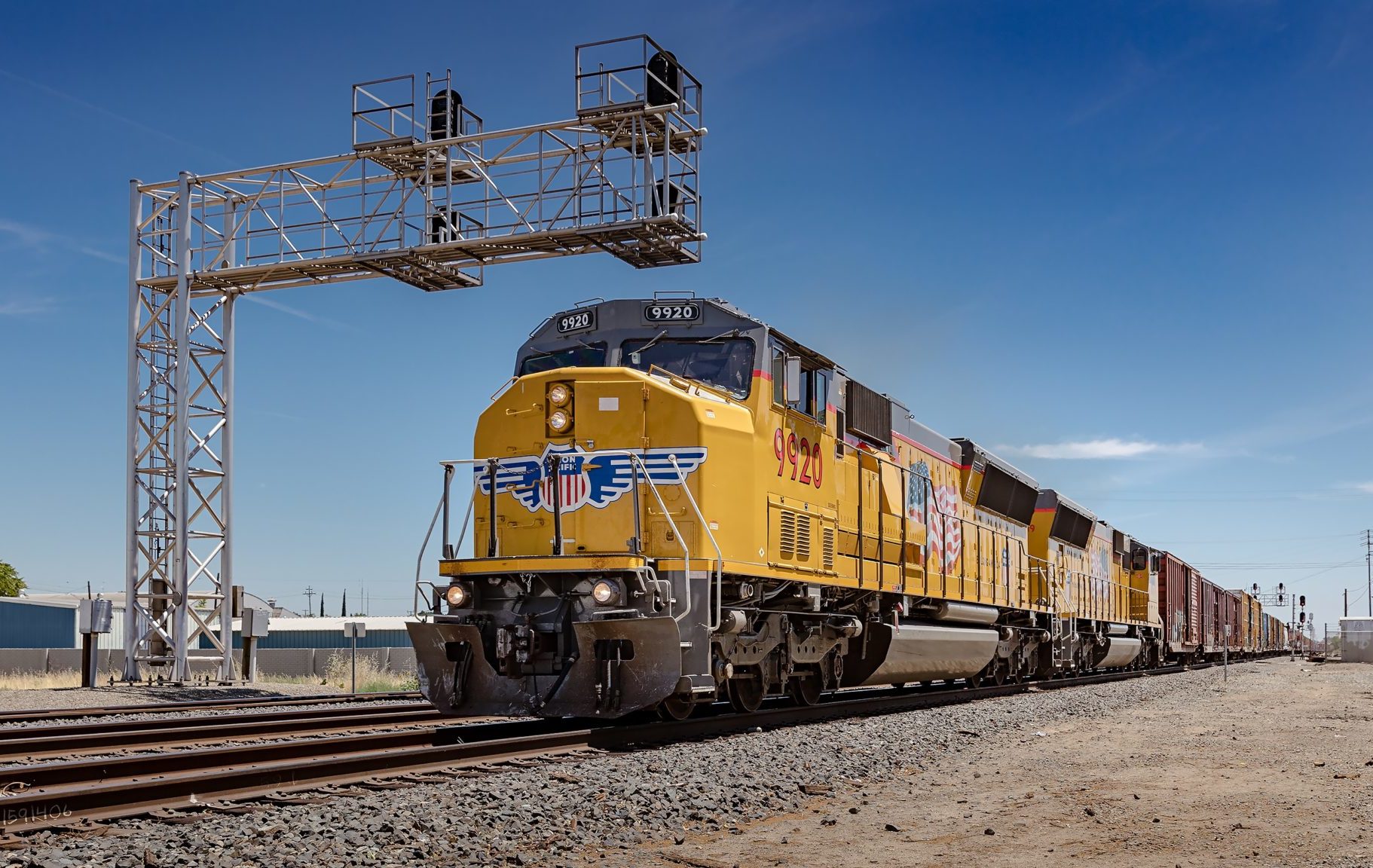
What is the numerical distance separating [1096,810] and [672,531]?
4.35 m

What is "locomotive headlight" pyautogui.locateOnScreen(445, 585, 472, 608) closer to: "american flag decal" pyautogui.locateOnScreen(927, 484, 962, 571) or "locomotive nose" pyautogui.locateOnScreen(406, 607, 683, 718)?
"locomotive nose" pyautogui.locateOnScreen(406, 607, 683, 718)

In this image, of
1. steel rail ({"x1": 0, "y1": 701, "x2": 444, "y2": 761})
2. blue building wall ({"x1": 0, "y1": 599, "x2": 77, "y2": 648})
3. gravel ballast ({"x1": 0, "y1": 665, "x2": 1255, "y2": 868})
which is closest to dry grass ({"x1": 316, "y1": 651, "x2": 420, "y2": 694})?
steel rail ({"x1": 0, "y1": 701, "x2": 444, "y2": 761})

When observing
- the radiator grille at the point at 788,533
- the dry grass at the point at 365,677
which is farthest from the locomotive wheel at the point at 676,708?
the dry grass at the point at 365,677

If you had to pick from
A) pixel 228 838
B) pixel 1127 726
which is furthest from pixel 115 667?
pixel 228 838

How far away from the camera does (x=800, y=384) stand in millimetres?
12539

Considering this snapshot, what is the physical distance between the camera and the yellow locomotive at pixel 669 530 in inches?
401

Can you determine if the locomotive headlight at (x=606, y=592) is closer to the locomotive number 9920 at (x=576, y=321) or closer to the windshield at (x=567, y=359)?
the windshield at (x=567, y=359)

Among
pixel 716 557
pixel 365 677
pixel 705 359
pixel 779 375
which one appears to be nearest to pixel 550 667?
pixel 716 557

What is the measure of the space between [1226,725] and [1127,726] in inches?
47.4

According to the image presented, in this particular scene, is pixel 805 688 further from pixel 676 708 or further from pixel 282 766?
pixel 282 766

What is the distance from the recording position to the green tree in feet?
238

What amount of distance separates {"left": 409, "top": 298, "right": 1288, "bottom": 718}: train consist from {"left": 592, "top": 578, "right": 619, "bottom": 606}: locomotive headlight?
0.05 ft

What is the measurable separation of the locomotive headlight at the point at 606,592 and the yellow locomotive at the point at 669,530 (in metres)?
0.02

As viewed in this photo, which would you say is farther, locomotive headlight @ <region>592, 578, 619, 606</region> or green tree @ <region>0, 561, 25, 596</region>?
green tree @ <region>0, 561, 25, 596</region>
